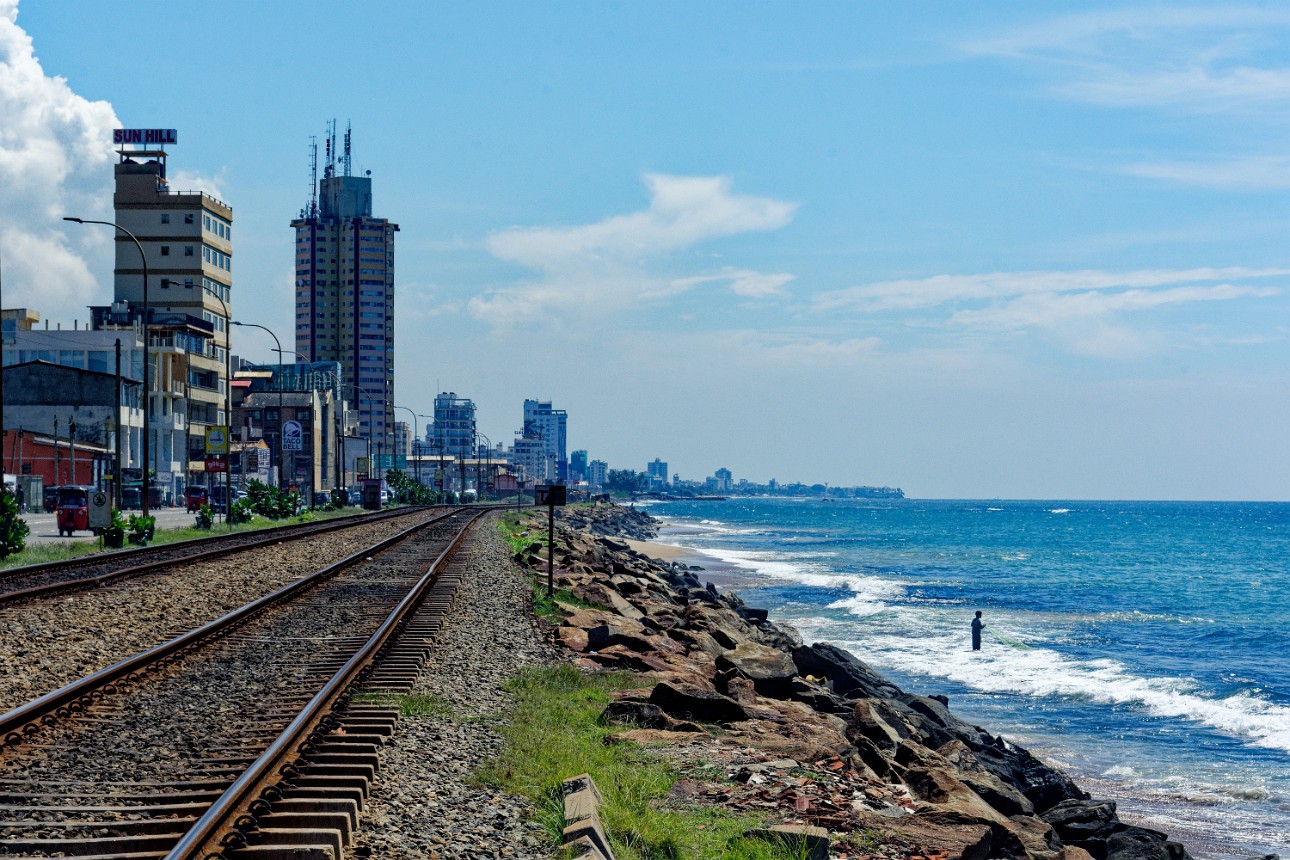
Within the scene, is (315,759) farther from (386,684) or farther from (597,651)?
(597,651)

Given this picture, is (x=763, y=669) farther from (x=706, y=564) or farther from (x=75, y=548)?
(x=706, y=564)

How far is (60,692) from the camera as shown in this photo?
12031 mm

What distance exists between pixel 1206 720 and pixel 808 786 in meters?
22.8

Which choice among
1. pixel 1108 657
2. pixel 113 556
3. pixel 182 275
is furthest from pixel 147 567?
pixel 182 275

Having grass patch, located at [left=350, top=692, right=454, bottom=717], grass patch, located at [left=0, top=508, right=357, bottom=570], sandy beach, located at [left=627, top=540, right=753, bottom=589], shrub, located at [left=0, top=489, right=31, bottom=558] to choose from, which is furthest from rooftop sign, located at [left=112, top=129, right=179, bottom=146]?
grass patch, located at [left=350, top=692, right=454, bottom=717]

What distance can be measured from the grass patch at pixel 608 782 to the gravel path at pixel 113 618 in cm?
Result: 512

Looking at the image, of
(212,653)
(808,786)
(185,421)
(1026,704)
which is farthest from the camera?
(185,421)

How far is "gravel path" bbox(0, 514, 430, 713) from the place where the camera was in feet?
46.8

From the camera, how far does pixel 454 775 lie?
9.93 metres

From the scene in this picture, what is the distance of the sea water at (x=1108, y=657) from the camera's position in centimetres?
2242

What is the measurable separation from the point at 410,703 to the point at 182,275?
134 m

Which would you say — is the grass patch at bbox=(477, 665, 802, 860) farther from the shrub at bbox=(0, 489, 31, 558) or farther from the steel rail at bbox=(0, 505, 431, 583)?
the shrub at bbox=(0, 489, 31, 558)

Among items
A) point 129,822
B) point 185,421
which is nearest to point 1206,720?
point 129,822

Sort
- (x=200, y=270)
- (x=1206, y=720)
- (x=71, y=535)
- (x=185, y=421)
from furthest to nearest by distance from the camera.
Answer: (x=200, y=270), (x=185, y=421), (x=71, y=535), (x=1206, y=720)
